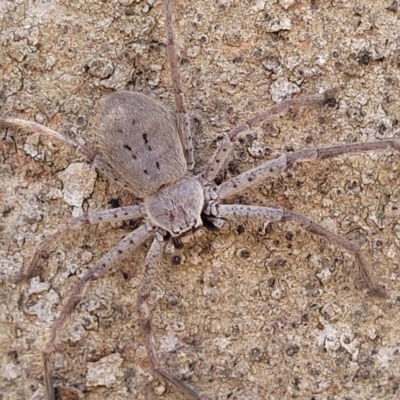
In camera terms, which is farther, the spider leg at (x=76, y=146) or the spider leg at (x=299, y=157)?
the spider leg at (x=76, y=146)

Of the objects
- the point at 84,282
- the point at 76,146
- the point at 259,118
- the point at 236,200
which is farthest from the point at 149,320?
the point at 259,118

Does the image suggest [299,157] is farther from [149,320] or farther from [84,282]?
[84,282]

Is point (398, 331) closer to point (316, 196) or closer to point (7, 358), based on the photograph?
point (316, 196)

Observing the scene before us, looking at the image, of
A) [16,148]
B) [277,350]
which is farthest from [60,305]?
[277,350]

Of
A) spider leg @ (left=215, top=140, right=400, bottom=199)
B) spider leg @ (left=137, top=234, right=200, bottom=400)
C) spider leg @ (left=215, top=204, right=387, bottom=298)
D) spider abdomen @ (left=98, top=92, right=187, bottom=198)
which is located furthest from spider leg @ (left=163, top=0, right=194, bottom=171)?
spider leg @ (left=137, top=234, right=200, bottom=400)

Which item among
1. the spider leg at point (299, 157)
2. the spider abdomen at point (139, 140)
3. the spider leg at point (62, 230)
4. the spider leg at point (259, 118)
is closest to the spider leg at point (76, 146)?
the spider abdomen at point (139, 140)

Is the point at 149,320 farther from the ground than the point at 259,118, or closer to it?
closer to it

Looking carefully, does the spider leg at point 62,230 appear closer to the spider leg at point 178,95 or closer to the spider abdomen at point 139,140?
the spider abdomen at point 139,140
